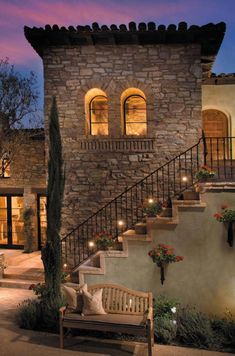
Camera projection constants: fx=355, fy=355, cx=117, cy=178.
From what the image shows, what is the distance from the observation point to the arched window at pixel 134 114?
9.94 meters

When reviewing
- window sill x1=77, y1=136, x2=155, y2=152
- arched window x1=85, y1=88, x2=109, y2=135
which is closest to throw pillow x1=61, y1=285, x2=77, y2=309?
window sill x1=77, y1=136, x2=155, y2=152

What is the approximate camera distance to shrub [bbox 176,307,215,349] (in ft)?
20.8

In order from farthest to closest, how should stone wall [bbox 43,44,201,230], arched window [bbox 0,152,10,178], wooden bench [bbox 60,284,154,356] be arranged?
1. arched window [bbox 0,152,10,178]
2. stone wall [bbox 43,44,201,230]
3. wooden bench [bbox 60,284,154,356]

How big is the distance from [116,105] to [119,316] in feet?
17.9

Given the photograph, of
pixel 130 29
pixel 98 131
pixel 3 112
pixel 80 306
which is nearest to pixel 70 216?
pixel 98 131

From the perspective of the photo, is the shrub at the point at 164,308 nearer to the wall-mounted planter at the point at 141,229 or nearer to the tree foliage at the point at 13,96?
the wall-mounted planter at the point at 141,229

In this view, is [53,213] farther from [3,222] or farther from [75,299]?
[3,222]

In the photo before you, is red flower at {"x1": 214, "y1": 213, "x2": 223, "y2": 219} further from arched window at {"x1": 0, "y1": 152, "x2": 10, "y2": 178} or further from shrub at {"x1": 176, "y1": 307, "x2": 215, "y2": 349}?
arched window at {"x1": 0, "y1": 152, "x2": 10, "y2": 178}

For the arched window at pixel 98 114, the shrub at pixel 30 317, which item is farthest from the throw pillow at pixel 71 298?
the arched window at pixel 98 114

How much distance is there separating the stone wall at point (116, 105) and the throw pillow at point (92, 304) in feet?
11.4

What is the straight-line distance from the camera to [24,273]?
10.6m

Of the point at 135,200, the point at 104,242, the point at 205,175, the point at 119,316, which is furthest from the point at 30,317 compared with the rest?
the point at 205,175

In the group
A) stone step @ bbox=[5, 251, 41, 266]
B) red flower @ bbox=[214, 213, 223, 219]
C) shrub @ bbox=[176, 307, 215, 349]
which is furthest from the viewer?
stone step @ bbox=[5, 251, 41, 266]

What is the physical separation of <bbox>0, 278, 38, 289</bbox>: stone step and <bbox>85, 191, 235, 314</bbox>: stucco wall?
383cm
